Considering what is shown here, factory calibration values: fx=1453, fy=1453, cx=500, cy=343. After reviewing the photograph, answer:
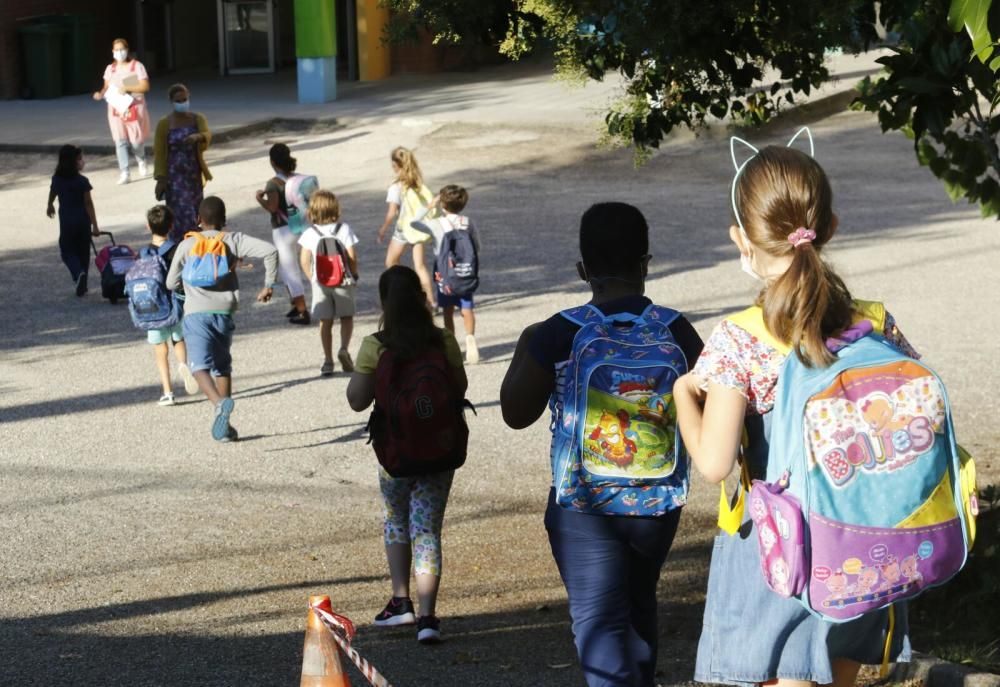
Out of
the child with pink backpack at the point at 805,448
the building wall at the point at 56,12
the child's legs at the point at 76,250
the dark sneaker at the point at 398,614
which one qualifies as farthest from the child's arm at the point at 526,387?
the building wall at the point at 56,12

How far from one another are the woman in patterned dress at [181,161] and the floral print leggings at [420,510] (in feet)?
28.6

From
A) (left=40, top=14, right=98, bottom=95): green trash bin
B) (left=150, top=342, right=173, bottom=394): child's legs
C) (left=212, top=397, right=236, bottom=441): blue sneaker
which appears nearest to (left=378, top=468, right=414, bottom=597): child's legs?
(left=212, top=397, right=236, bottom=441): blue sneaker

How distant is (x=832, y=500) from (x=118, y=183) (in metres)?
18.4

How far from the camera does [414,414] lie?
573cm

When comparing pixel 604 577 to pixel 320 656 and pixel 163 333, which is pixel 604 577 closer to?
pixel 320 656

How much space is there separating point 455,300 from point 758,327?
302 inches

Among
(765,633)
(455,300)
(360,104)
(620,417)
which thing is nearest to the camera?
(765,633)

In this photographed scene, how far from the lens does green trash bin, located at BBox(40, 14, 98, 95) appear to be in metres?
28.2

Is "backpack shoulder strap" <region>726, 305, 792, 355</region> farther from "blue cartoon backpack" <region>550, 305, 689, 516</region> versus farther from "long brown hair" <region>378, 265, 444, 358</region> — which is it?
"long brown hair" <region>378, 265, 444, 358</region>

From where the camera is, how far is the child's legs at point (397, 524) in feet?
19.7

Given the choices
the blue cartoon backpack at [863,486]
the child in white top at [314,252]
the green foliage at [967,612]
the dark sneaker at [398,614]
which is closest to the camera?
the blue cartoon backpack at [863,486]

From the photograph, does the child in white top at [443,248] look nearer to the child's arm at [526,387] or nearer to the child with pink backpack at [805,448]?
the child's arm at [526,387]

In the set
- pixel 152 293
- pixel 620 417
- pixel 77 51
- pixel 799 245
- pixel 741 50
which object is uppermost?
pixel 741 50

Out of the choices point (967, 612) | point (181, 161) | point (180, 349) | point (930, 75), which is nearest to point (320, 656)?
point (930, 75)
